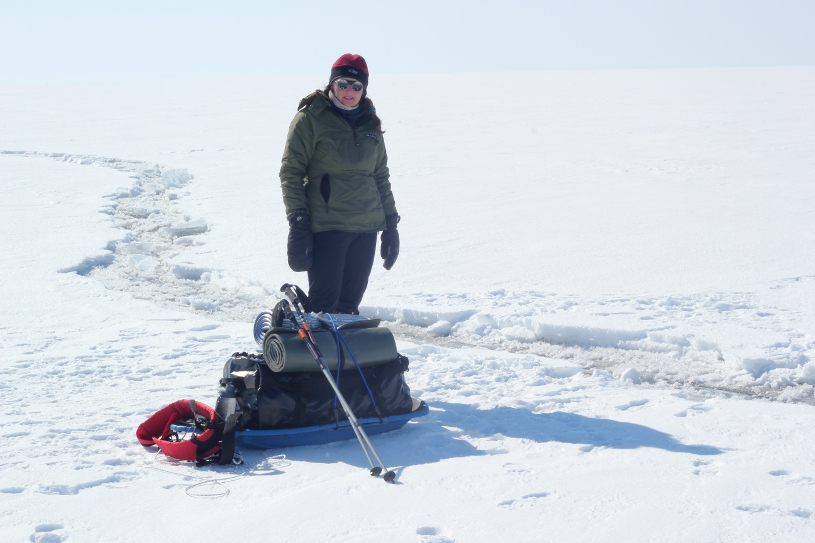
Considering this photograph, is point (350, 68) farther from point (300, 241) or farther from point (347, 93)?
point (300, 241)

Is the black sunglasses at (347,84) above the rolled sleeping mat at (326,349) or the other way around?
above

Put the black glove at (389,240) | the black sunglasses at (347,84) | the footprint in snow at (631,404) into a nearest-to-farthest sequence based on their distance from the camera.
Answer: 1. the black sunglasses at (347,84)
2. the footprint in snow at (631,404)
3. the black glove at (389,240)

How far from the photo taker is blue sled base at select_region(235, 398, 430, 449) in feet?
10.3

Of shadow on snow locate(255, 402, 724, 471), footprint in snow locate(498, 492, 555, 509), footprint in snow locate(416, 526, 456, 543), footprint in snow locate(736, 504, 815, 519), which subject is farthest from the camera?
shadow on snow locate(255, 402, 724, 471)

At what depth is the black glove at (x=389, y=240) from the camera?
13.3 ft

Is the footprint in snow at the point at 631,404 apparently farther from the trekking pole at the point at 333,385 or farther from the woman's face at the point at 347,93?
the woman's face at the point at 347,93

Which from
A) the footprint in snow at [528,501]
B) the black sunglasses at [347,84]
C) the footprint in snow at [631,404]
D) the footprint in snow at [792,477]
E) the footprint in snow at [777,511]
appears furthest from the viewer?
the footprint in snow at [631,404]

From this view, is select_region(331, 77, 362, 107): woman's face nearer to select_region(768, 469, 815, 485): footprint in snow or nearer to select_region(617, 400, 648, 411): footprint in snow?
select_region(617, 400, 648, 411): footprint in snow

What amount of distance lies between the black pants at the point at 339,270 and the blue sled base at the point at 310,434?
0.75 metres

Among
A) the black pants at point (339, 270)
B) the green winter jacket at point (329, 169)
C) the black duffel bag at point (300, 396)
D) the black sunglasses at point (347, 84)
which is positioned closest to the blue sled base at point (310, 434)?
the black duffel bag at point (300, 396)

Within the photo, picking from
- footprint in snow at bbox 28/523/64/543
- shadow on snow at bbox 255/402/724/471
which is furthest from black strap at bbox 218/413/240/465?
footprint in snow at bbox 28/523/64/543

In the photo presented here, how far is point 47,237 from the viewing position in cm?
825

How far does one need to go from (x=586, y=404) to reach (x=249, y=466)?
5.71 feet

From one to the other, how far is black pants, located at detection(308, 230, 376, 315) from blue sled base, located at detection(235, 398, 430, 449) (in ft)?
2.46
